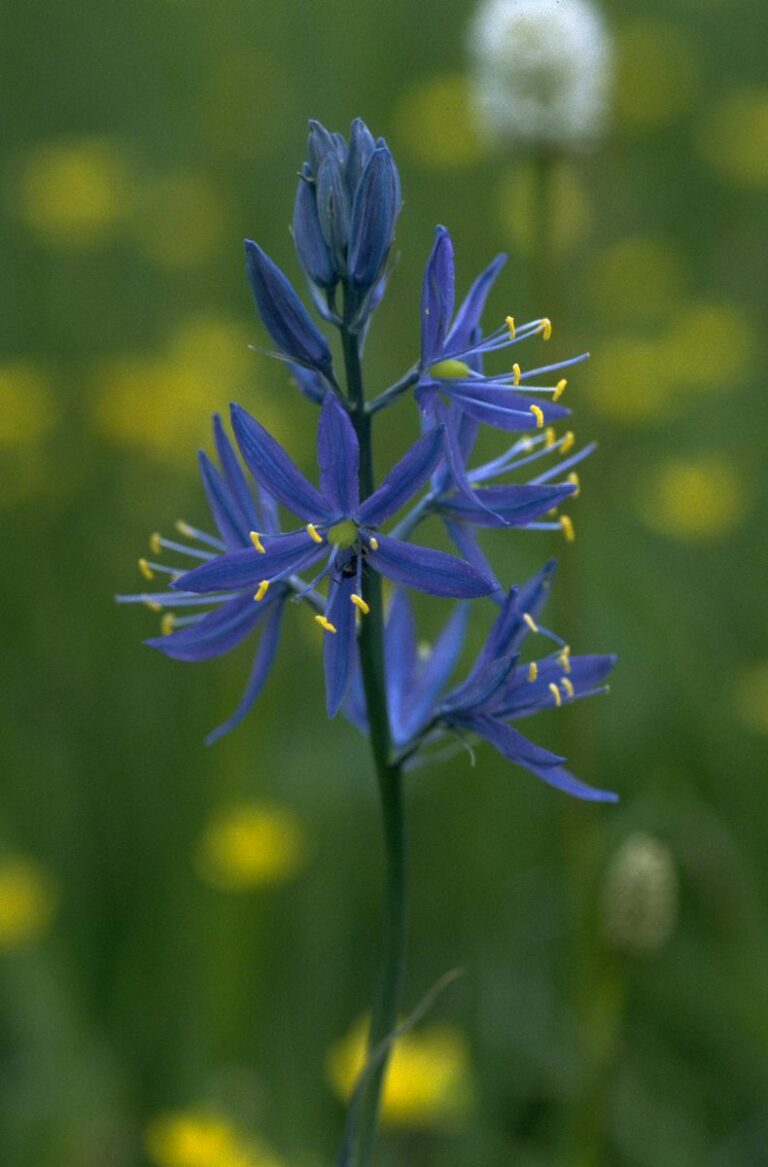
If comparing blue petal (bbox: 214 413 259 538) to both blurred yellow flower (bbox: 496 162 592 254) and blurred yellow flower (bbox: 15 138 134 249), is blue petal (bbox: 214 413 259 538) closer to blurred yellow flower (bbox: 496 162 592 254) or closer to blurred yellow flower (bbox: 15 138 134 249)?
blurred yellow flower (bbox: 496 162 592 254)

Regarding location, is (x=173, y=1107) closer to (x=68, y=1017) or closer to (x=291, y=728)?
(x=68, y=1017)

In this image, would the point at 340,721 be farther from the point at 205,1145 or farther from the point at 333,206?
the point at 333,206

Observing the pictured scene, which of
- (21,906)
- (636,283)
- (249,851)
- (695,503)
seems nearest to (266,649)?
(249,851)

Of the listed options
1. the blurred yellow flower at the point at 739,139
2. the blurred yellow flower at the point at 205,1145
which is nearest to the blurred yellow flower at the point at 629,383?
the blurred yellow flower at the point at 739,139

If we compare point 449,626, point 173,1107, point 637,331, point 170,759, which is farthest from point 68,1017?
point 637,331

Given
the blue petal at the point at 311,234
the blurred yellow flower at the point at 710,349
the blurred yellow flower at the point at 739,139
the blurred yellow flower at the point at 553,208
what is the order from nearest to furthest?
the blue petal at the point at 311,234, the blurred yellow flower at the point at 553,208, the blurred yellow flower at the point at 710,349, the blurred yellow flower at the point at 739,139

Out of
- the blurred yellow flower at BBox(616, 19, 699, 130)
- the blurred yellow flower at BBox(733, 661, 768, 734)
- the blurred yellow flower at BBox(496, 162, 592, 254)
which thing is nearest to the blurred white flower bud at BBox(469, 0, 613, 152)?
the blurred yellow flower at BBox(496, 162, 592, 254)

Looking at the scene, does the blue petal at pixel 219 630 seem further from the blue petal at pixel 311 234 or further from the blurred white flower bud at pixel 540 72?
the blurred white flower bud at pixel 540 72
